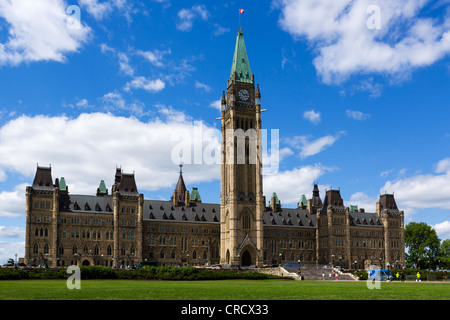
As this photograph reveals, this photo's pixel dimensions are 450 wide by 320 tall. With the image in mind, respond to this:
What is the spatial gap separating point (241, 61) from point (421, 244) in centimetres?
7177

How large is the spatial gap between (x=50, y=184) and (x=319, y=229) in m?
74.3

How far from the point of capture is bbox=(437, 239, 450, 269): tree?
145950mm

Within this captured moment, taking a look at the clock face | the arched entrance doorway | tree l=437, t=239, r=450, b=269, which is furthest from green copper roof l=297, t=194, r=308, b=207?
the clock face

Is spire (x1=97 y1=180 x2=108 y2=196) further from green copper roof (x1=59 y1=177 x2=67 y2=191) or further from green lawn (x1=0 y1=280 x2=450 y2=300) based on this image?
green lawn (x1=0 y1=280 x2=450 y2=300)

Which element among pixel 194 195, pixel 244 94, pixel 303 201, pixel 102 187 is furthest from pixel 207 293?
pixel 303 201

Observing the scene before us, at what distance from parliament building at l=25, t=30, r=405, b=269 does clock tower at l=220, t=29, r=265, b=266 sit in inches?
9.7

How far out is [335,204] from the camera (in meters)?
155

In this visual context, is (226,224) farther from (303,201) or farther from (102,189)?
(303,201)

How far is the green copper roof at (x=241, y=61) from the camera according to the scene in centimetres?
14288

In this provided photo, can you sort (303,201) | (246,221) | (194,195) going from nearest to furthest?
(246,221) → (194,195) → (303,201)

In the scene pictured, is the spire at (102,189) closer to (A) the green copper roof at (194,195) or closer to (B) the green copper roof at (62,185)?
(B) the green copper roof at (62,185)

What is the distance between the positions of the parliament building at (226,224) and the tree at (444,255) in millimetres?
10738

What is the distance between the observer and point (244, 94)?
141500 millimetres

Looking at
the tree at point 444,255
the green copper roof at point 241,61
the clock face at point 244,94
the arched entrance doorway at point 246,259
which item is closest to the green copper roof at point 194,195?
the arched entrance doorway at point 246,259
